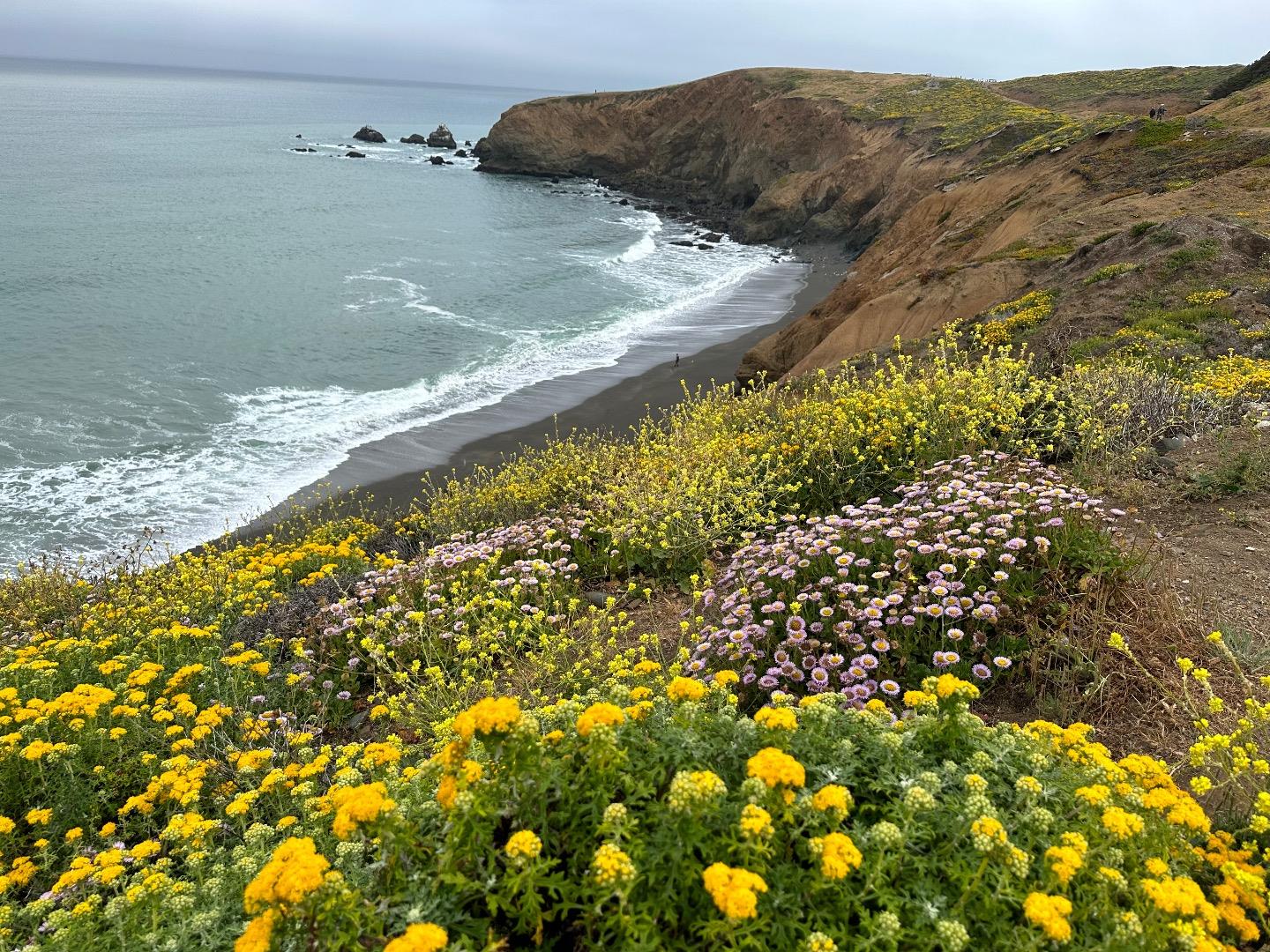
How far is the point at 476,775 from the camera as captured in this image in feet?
7.23

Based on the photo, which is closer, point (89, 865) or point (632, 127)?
point (89, 865)

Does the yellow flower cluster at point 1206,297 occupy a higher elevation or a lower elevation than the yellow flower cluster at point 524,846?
higher

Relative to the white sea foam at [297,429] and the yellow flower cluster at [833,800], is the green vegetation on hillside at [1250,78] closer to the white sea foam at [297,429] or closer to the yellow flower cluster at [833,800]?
the white sea foam at [297,429]

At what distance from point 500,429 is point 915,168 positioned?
30235 mm

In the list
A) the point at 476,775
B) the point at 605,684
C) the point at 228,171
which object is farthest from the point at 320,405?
the point at 228,171

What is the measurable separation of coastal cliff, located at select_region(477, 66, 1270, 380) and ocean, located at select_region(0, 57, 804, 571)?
6405 millimetres

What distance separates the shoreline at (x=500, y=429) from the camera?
1472cm

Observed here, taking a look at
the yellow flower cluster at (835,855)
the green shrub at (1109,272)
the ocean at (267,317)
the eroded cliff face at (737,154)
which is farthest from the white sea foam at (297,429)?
the eroded cliff face at (737,154)

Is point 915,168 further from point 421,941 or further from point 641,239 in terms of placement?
point 421,941

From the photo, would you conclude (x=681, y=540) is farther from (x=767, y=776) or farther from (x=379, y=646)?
(x=767, y=776)

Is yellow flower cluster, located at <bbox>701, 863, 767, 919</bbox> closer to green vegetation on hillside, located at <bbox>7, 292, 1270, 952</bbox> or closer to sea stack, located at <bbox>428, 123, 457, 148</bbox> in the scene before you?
green vegetation on hillside, located at <bbox>7, 292, 1270, 952</bbox>

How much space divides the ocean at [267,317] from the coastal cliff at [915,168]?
6405mm

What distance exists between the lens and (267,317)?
25875mm

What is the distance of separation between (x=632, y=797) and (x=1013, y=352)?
33.6 feet
